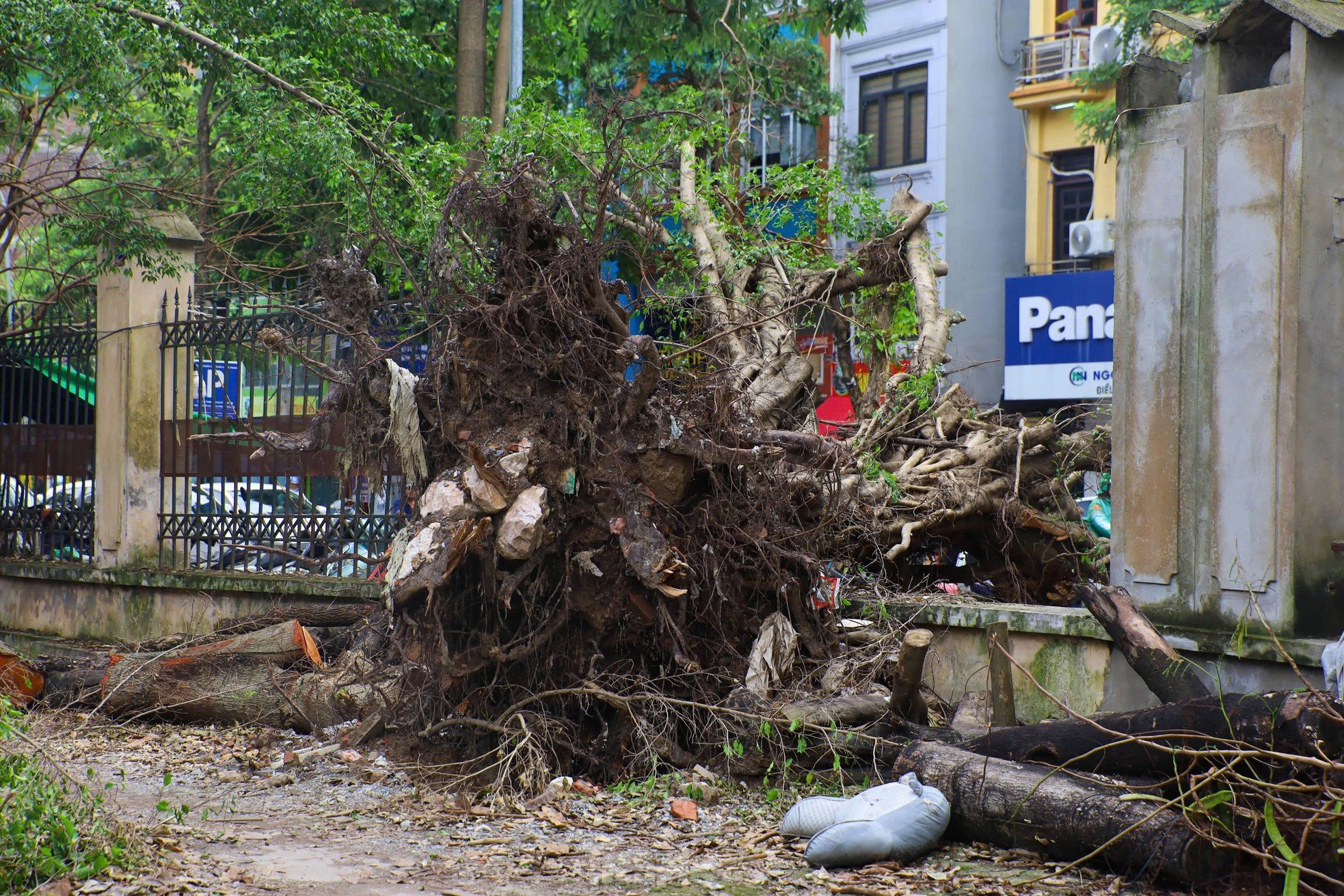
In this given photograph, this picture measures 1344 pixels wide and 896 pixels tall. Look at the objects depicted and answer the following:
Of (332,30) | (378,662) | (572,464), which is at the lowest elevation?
(378,662)

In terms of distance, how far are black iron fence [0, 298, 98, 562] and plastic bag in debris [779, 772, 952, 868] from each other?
791 centimetres

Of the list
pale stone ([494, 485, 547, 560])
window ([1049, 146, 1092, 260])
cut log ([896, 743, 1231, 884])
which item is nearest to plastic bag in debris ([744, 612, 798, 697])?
cut log ([896, 743, 1231, 884])

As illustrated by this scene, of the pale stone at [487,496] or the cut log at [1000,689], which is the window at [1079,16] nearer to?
the cut log at [1000,689]

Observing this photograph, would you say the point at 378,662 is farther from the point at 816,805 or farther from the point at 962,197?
the point at 962,197

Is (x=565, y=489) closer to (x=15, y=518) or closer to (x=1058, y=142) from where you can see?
(x=15, y=518)

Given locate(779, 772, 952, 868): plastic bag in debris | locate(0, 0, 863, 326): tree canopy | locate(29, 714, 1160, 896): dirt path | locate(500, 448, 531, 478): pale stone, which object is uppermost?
locate(0, 0, 863, 326): tree canopy

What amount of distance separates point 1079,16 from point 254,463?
60.1 ft

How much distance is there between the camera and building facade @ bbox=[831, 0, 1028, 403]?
75.5 feet

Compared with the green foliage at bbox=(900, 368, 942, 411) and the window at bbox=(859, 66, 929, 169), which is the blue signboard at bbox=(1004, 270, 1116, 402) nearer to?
the window at bbox=(859, 66, 929, 169)

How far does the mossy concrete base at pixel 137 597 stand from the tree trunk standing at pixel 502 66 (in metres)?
5.84

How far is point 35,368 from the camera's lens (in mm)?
11258

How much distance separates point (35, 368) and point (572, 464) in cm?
724

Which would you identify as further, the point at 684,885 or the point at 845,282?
the point at 845,282

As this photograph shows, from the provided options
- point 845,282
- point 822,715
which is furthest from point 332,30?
point 822,715
